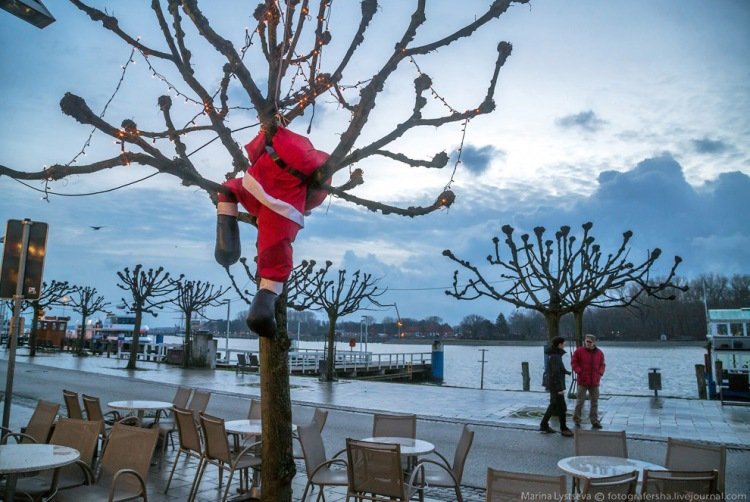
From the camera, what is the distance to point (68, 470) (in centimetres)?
524

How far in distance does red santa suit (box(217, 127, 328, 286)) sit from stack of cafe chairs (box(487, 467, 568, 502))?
6.41 feet

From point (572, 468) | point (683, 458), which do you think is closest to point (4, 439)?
point (572, 468)

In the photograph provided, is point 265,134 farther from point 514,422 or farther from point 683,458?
point 514,422

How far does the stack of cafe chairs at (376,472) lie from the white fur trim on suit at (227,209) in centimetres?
223

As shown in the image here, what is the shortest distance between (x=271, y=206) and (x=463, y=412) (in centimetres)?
1111

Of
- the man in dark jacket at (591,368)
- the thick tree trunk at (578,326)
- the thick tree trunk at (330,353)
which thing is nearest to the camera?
the man in dark jacket at (591,368)

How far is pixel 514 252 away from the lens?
1527 cm

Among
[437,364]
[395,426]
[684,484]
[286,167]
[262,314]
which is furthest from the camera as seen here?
[437,364]

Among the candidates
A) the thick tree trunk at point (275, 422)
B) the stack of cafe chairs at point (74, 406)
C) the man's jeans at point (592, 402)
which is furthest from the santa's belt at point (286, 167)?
the man's jeans at point (592, 402)

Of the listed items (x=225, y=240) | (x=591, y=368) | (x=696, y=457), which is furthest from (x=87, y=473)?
(x=591, y=368)

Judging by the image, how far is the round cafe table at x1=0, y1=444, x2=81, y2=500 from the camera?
162 inches

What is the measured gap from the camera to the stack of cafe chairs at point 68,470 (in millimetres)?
4566

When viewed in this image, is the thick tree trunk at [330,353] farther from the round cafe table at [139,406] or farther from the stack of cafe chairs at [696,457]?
the stack of cafe chairs at [696,457]

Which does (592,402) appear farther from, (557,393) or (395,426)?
(395,426)
